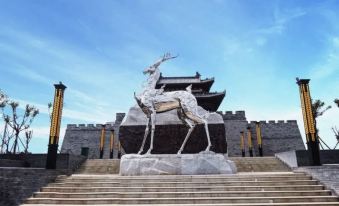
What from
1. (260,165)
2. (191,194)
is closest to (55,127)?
(191,194)

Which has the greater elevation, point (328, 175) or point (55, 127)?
point (55, 127)

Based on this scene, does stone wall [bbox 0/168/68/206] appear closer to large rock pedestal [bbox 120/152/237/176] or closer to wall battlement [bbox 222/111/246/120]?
large rock pedestal [bbox 120/152/237/176]

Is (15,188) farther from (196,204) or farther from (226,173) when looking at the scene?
(226,173)

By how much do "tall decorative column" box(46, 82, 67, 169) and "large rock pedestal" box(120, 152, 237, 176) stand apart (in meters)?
2.19

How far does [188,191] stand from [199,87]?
850 inches

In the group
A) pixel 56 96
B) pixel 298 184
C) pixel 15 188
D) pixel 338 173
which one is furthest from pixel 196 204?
pixel 56 96

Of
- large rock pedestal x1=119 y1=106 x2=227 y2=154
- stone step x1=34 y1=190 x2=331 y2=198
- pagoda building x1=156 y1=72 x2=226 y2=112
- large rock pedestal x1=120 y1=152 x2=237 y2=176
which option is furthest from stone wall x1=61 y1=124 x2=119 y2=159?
stone step x1=34 y1=190 x2=331 y2=198

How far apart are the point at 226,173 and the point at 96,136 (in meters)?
22.9

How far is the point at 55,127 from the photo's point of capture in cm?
836

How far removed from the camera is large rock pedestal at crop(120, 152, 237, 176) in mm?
Answer: 7684

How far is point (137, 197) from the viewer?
5.66 meters

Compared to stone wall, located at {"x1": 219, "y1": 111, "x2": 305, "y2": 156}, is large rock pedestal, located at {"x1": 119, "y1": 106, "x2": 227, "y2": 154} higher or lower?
lower

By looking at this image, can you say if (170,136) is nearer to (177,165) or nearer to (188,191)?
(177,165)

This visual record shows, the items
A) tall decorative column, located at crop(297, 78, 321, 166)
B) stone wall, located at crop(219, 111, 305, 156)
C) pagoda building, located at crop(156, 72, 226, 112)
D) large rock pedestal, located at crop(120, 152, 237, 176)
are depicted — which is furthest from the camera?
stone wall, located at crop(219, 111, 305, 156)
